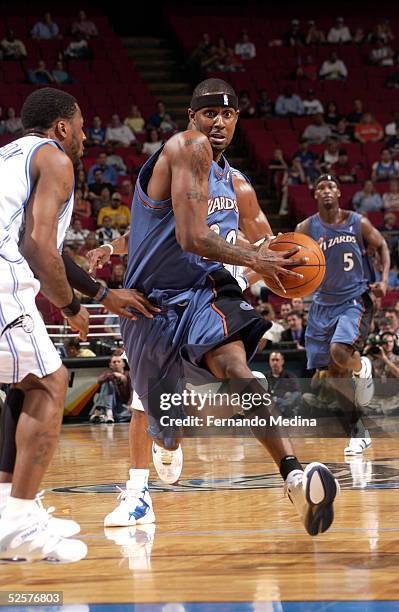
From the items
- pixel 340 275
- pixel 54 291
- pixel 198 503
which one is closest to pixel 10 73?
pixel 340 275

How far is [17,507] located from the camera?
347 centimetres

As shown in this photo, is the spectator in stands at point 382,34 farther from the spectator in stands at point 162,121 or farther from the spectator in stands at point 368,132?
the spectator in stands at point 162,121

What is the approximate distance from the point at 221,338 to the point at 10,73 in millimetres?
14023

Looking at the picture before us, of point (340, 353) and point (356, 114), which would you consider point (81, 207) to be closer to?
point (356, 114)

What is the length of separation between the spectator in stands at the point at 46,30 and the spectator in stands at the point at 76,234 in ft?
20.5

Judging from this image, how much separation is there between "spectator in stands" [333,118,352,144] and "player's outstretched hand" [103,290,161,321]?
1399 cm

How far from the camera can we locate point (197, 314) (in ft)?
14.8

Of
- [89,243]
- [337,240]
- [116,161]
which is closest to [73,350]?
[89,243]

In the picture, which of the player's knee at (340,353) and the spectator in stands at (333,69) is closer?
the player's knee at (340,353)

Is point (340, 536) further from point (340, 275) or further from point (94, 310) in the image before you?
point (94, 310)

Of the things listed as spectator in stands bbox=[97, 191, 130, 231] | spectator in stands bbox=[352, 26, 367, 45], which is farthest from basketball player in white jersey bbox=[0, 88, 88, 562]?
spectator in stands bbox=[352, 26, 367, 45]

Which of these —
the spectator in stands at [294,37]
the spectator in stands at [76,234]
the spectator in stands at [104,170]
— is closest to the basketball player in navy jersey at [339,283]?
the spectator in stands at [76,234]

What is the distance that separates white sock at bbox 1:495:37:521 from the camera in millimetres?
3443

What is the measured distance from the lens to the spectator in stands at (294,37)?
66.5 feet
